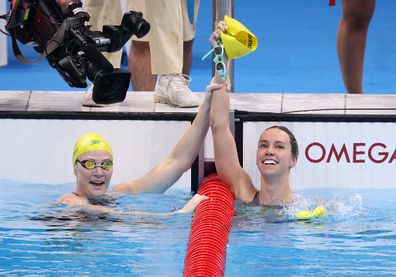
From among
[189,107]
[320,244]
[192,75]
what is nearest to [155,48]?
[189,107]

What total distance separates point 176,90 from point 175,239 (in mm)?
969

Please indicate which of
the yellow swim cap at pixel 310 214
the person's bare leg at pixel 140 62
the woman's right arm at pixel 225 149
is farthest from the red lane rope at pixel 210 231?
the person's bare leg at pixel 140 62

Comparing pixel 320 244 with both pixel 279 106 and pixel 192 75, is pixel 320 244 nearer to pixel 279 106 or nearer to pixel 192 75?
pixel 279 106

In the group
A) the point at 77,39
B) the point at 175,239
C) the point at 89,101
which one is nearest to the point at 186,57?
the point at 89,101

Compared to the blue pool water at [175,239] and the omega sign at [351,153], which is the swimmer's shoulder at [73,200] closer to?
the blue pool water at [175,239]

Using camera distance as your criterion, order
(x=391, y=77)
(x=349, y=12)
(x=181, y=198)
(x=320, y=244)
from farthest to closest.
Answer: (x=391, y=77) < (x=349, y=12) < (x=181, y=198) < (x=320, y=244)

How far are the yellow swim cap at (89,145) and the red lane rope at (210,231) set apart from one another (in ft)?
1.52

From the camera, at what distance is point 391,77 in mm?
7707

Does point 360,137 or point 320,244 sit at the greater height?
point 360,137

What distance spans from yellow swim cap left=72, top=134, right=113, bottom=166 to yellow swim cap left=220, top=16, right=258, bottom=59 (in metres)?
0.66

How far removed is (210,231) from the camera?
460cm

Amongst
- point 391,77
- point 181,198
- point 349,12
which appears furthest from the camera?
point 391,77

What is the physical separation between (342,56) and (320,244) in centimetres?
138

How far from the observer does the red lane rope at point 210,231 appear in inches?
163
